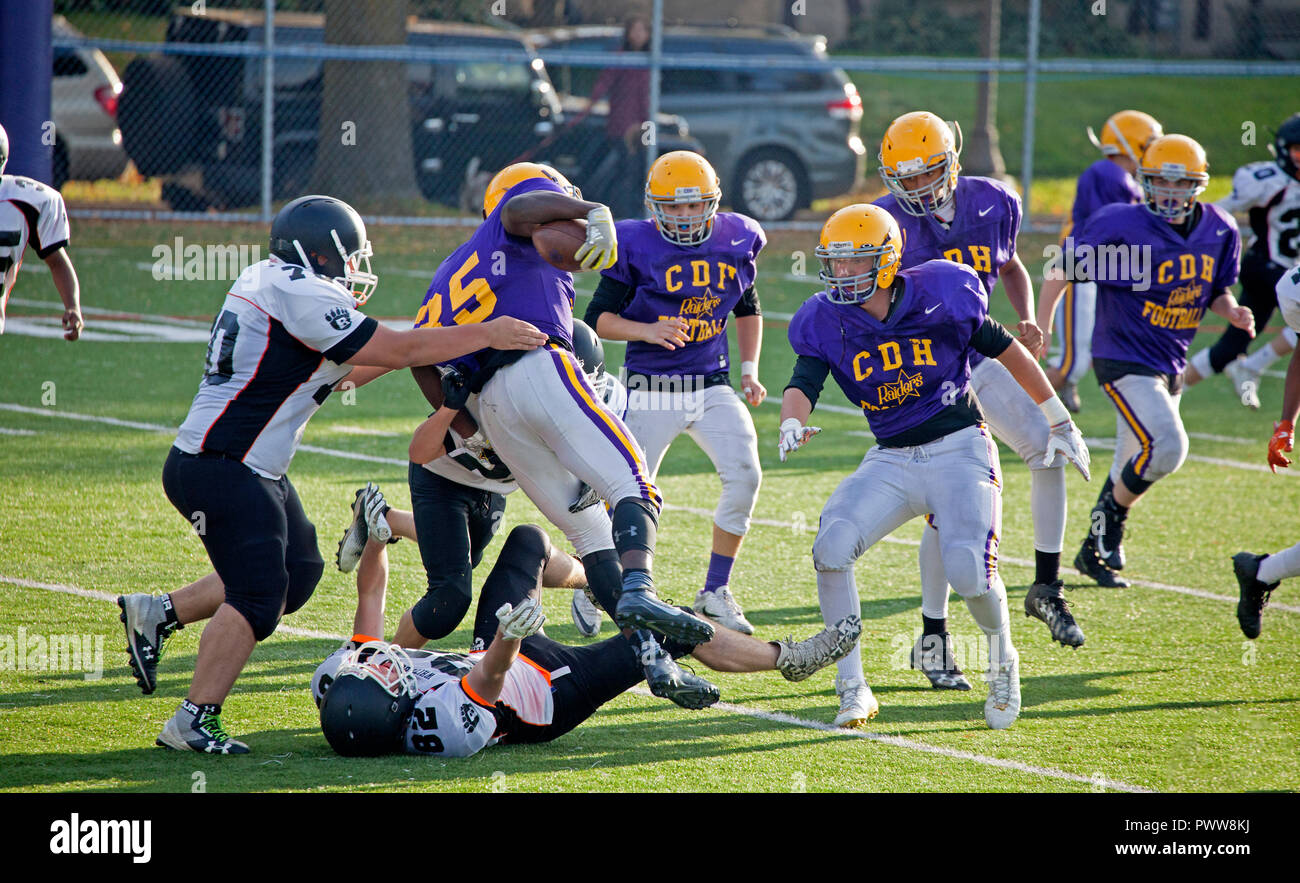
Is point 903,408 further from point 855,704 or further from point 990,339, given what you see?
point 855,704

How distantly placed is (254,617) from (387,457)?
409cm

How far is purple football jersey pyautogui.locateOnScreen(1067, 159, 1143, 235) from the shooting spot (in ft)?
30.8

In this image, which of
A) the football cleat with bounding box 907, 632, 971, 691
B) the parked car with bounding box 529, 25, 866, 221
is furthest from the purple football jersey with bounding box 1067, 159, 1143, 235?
the parked car with bounding box 529, 25, 866, 221

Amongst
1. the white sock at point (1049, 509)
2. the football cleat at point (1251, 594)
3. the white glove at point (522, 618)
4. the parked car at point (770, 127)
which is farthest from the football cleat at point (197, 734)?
the parked car at point (770, 127)

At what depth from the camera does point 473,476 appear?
17.2ft

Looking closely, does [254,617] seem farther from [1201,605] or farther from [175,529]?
[1201,605]

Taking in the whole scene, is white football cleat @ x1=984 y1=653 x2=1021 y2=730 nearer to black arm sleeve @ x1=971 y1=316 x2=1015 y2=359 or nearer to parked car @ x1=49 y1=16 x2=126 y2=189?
black arm sleeve @ x1=971 y1=316 x2=1015 y2=359

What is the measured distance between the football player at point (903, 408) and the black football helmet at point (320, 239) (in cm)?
159

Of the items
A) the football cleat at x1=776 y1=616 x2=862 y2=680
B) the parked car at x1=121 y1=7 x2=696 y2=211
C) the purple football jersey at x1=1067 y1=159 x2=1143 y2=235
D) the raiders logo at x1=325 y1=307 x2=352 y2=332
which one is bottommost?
the football cleat at x1=776 y1=616 x2=862 y2=680

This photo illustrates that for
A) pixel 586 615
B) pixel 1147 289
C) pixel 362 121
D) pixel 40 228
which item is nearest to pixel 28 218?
pixel 40 228

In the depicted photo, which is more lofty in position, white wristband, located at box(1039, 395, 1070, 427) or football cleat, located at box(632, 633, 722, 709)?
white wristband, located at box(1039, 395, 1070, 427)

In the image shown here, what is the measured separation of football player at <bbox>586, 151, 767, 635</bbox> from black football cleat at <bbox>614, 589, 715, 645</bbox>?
1.72 metres

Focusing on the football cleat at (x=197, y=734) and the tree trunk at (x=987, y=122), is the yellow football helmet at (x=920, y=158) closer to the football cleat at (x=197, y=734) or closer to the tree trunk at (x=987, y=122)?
the football cleat at (x=197, y=734)
